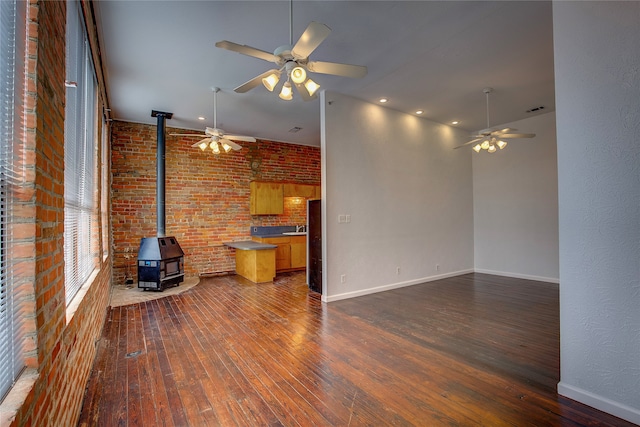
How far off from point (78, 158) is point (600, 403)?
424cm

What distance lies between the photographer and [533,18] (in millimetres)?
2863

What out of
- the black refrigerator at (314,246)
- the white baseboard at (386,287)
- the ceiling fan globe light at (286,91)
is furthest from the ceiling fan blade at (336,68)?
the white baseboard at (386,287)

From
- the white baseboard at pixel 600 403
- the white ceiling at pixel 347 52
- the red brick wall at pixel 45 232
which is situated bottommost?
the white baseboard at pixel 600 403

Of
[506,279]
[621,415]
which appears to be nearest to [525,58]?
[621,415]

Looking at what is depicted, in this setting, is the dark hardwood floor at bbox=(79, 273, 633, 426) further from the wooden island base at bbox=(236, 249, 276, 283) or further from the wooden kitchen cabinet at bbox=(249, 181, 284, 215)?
the wooden kitchen cabinet at bbox=(249, 181, 284, 215)

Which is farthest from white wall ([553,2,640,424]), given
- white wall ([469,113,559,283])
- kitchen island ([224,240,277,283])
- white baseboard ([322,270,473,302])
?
kitchen island ([224,240,277,283])

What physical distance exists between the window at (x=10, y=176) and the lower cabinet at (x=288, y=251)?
546 cm

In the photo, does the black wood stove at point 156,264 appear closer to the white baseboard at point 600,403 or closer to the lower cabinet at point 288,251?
the lower cabinet at point 288,251

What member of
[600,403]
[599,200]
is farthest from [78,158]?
[600,403]

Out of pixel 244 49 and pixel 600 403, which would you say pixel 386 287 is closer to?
pixel 600 403

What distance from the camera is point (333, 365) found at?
8.42 ft

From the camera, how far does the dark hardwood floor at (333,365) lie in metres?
1.94

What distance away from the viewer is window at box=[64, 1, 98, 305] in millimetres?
2100

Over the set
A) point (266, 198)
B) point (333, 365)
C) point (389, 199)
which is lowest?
point (333, 365)
